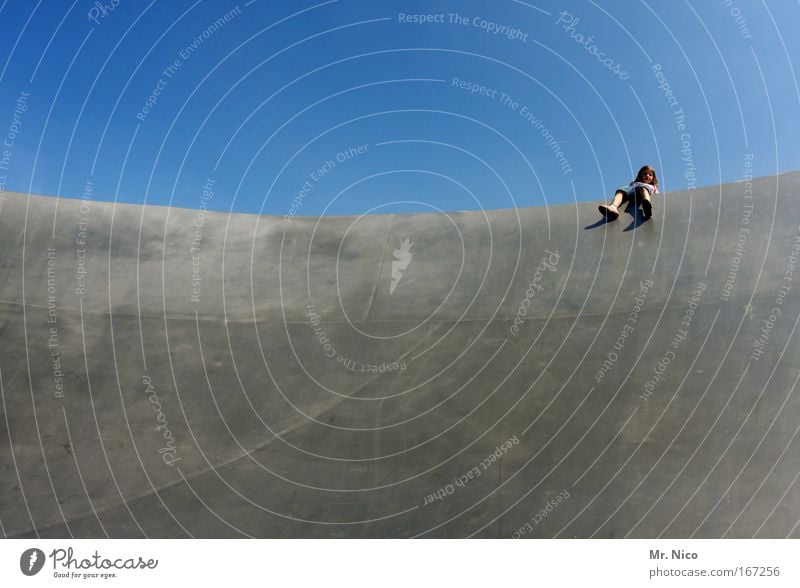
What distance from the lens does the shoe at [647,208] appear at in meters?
5.98

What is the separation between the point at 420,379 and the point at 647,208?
116 inches

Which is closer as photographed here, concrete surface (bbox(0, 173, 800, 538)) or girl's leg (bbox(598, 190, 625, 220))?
concrete surface (bbox(0, 173, 800, 538))

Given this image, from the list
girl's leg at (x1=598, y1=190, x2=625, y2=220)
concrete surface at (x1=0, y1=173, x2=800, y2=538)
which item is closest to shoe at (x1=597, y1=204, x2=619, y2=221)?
girl's leg at (x1=598, y1=190, x2=625, y2=220)

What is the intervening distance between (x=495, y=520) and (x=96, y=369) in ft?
13.6

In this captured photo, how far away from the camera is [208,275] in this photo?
7.05 metres

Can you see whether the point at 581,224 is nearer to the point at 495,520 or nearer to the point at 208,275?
the point at 495,520

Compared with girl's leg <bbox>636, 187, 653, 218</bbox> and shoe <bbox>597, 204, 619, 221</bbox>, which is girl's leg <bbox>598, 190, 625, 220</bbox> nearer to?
shoe <bbox>597, 204, 619, 221</bbox>

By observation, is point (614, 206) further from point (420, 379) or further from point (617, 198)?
point (420, 379)

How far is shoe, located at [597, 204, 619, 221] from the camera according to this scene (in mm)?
6008

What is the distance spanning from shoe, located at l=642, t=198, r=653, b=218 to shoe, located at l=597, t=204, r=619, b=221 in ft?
0.90

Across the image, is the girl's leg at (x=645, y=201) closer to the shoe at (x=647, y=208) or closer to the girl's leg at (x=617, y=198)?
the shoe at (x=647, y=208)

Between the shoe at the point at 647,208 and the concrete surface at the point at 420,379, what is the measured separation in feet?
0.38
